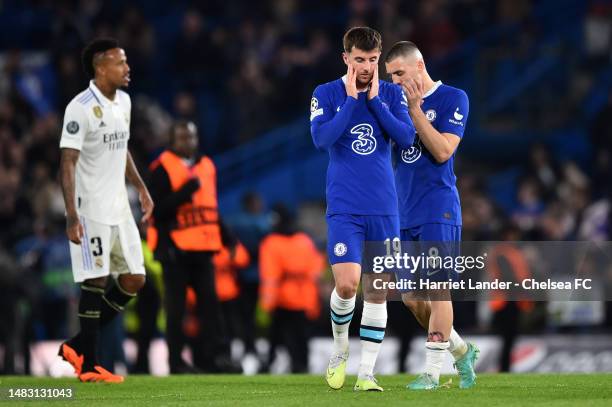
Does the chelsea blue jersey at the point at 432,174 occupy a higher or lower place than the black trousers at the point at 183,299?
higher

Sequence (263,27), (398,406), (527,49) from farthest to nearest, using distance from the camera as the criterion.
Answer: (263,27), (527,49), (398,406)

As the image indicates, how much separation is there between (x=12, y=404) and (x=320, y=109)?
9.00 ft

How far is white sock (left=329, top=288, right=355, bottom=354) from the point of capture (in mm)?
9094

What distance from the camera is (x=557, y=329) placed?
54.6 ft

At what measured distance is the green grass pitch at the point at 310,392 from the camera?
8336 mm

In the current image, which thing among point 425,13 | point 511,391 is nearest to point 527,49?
point 425,13

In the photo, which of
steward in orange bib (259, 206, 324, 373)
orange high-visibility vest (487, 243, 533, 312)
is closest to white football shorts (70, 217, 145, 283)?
orange high-visibility vest (487, 243, 533, 312)

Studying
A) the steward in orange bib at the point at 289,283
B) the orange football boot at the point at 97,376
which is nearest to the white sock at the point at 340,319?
the orange football boot at the point at 97,376

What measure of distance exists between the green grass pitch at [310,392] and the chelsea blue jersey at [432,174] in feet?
3.92

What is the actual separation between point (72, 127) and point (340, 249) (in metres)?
2.58

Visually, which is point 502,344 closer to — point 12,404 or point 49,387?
point 49,387

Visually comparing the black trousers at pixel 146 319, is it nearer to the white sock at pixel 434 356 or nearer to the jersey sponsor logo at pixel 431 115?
the white sock at pixel 434 356

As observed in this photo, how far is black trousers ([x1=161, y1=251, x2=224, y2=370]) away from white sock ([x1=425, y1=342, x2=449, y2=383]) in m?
4.18

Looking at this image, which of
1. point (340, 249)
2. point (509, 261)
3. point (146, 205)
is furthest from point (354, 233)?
point (146, 205)
